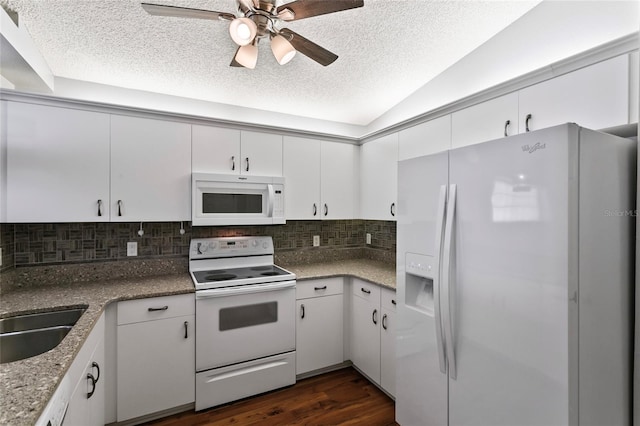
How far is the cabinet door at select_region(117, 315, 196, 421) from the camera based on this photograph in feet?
6.62

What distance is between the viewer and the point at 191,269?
8.65 feet

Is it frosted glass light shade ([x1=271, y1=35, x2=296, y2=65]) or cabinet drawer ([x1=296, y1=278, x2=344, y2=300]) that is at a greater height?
frosted glass light shade ([x1=271, y1=35, x2=296, y2=65])

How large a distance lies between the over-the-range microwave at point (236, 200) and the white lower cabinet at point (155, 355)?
66 cm

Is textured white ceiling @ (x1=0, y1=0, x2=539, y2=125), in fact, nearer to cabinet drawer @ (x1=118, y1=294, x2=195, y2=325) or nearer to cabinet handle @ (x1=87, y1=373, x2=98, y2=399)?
cabinet drawer @ (x1=118, y1=294, x2=195, y2=325)

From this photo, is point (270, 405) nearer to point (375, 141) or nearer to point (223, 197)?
point (223, 197)

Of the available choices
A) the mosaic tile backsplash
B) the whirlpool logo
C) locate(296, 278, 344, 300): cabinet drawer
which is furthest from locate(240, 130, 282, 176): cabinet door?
the whirlpool logo

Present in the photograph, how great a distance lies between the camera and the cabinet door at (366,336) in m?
2.46

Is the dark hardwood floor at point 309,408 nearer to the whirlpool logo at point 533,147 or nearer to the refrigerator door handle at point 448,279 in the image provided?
the refrigerator door handle at point 448,279

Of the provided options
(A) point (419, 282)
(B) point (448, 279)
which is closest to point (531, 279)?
(B) point (448, 279)

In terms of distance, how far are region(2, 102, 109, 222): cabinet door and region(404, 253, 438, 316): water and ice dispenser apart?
2.08 m

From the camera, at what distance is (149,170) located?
7.65 ft

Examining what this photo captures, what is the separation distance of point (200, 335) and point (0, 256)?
1321 millimetres

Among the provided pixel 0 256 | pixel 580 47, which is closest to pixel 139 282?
pixel 0 256

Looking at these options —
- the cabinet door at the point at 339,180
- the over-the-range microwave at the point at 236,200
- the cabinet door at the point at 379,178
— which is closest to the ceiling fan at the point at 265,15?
the over-the-range microwave at the point at 236,200
